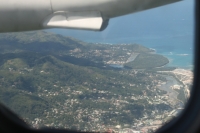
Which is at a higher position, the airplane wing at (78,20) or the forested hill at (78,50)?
the airplane wing at (78,20)

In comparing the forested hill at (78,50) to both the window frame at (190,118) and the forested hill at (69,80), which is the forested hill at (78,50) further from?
the window frame at (190,118)

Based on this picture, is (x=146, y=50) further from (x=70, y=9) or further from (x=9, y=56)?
(x=9, y=56)

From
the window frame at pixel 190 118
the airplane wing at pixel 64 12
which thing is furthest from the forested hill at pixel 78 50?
the window frame at pixel 190 118

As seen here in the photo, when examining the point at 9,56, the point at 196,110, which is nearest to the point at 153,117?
the point at 196,110

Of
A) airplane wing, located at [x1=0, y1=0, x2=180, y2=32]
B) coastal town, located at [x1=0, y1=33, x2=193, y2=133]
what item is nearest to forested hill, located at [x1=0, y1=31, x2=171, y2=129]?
coastal town, located at [x1=0, y1=33, x2=193, y2=133]

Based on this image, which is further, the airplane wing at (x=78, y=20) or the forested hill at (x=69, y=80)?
the airplane wing at (x=78, y=20)

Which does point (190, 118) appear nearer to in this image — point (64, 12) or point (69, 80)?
point (69, 80)

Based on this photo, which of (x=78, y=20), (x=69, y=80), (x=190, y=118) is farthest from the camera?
(x=69, y=80)

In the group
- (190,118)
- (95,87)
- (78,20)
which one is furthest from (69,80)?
(190,118)

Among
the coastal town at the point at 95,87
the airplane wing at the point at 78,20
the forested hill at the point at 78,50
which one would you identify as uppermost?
the airplane wing at the point at 78,20

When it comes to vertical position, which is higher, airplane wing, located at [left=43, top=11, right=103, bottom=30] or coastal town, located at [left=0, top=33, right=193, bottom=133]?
airplane wing, located at [left=43, top=11, right=103, bottom=30]

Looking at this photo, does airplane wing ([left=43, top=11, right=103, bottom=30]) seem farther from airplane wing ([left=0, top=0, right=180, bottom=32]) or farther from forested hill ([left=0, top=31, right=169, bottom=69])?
forested hill ([left=0, top=31, right=169, bottom=69])
